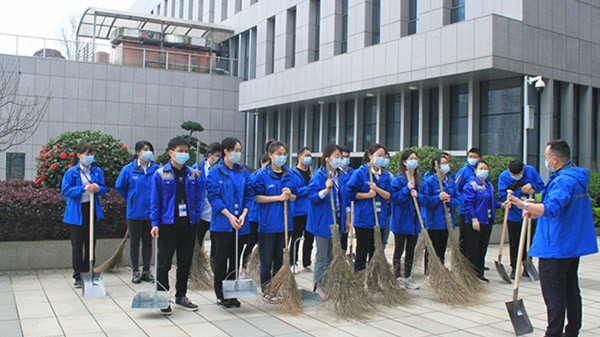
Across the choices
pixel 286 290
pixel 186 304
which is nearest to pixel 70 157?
pixel 186 304

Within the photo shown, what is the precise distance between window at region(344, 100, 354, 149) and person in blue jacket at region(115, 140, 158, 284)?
14.1 metres

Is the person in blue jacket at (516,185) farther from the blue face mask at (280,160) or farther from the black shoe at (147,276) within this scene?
the black shoe at (147,276)

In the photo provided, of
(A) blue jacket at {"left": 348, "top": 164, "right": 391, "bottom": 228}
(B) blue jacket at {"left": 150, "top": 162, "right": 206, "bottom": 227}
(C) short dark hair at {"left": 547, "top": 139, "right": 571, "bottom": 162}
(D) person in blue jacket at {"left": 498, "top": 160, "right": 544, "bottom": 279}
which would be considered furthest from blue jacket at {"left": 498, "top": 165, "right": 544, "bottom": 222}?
(B) blue jacket at {"left": 150, "top": 162, "right": 206, "bottom": 227}

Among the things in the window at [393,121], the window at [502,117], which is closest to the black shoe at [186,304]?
the window at [502,117]

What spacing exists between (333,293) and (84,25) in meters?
24.4

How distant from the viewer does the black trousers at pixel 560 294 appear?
462 cm

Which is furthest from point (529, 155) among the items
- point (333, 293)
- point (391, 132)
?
point (333, 293)

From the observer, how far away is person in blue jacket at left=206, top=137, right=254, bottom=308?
586 cm

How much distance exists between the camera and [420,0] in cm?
1744

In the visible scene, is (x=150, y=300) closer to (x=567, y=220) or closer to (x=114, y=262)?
(x=114, y=262)

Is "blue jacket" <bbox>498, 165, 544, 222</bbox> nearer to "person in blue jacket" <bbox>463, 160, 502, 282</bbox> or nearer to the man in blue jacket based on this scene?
"person in blue jacket" <bbox>463, 160, 502, 282</bbox>

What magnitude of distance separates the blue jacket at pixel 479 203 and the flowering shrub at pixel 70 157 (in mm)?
5463

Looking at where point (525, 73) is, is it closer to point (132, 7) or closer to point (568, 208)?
point (568, 208)

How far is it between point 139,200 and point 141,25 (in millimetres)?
20430
